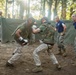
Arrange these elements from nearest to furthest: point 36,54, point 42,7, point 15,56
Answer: point 36,54 → point 15,56 → point 42,7

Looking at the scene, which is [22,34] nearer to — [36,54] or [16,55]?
[16,55]

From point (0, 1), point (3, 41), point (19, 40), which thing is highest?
point (0, 1)

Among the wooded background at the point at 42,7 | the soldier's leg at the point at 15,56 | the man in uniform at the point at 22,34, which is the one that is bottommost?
the soldier's leg at the point at 15,56

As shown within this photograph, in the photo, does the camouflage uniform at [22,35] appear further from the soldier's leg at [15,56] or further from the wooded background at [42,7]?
the wooded background at [42,7]

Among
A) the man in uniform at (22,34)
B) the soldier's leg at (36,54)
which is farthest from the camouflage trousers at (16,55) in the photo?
the soldier's leg at (36,54)

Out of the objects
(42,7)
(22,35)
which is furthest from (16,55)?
(42,7)

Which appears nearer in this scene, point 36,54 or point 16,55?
point 36,54

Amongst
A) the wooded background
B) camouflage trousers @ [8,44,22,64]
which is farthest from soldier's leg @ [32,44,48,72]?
the wooded background

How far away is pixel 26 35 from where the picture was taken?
314 inches

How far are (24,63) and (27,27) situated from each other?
1.74 metres

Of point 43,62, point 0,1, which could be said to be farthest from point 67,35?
point 0,1

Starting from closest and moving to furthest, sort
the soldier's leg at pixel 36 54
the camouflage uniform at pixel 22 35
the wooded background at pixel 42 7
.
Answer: the soldier's leg at pixel 36 54, the camouflage uniform at pixel 22 35, the wooded background at pixel 42 7

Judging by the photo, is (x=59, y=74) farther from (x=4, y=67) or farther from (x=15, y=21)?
(x=15, y=21)

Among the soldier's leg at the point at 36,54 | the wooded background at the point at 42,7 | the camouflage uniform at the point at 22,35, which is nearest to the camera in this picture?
the soldier's leg at the point at 36,54
